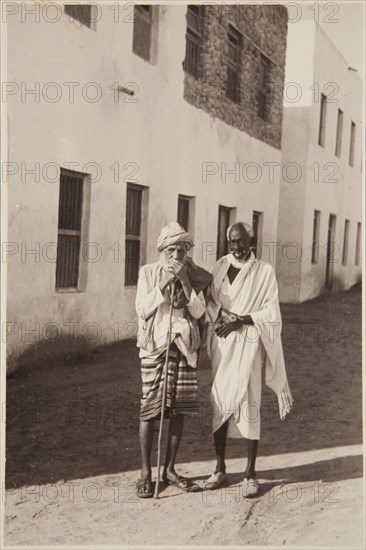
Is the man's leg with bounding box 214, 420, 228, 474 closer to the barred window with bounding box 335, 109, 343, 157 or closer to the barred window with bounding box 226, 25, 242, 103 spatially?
the barred window with bounding box 335, 109, 343, 157

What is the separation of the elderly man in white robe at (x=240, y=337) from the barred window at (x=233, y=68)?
213 inches

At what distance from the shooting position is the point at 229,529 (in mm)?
3689

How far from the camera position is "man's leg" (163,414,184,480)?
4.03 metres

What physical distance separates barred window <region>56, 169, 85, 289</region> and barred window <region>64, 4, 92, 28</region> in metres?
1.48

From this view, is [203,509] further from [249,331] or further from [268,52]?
[268,52]

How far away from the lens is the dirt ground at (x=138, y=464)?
144 inches

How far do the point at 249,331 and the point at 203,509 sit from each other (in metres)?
1.11

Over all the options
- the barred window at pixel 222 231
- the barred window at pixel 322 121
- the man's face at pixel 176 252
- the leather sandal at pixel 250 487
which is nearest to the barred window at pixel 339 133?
the barred window at pixel 322 121

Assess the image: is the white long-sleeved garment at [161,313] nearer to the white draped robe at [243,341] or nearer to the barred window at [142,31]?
the white draped robe at [243,341]

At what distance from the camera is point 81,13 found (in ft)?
20.8

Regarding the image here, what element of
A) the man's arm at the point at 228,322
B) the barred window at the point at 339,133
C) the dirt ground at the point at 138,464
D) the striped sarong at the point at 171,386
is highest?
the barred window at the point at 339,133

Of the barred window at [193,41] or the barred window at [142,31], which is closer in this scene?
the barred window at [142,31]

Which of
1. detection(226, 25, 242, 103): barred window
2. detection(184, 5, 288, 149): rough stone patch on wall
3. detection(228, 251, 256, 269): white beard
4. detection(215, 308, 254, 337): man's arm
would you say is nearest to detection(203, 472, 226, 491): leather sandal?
detection(215, 308, 254, 337): man's arm

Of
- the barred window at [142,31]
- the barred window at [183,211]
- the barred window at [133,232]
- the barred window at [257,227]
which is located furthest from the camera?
the barred window at [257,227]
